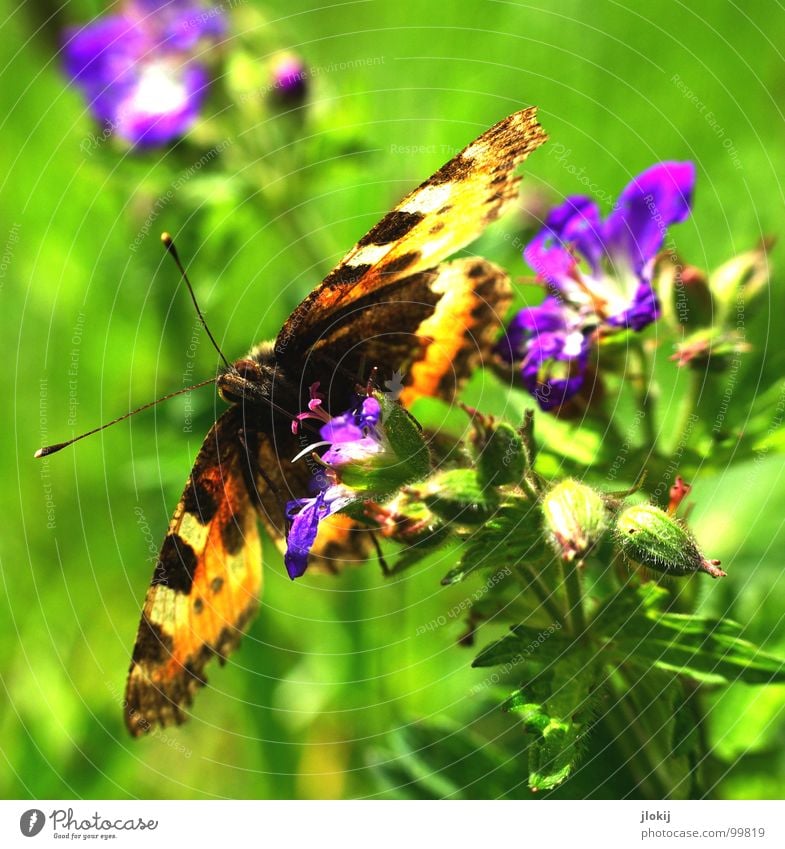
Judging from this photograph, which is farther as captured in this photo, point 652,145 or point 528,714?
point 652,145

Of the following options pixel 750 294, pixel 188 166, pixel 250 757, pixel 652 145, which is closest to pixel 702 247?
pixel 652 145

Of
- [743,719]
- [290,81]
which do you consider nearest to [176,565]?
[743,719]

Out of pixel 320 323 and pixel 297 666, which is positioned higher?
pixel 320 323

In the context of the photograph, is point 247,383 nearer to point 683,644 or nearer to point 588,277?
point 588,277

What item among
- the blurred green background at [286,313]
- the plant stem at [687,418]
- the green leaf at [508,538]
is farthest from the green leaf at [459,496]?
the blurred green background at [286,313]

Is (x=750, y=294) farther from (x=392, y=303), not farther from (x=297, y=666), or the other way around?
(x=297, y=666)
